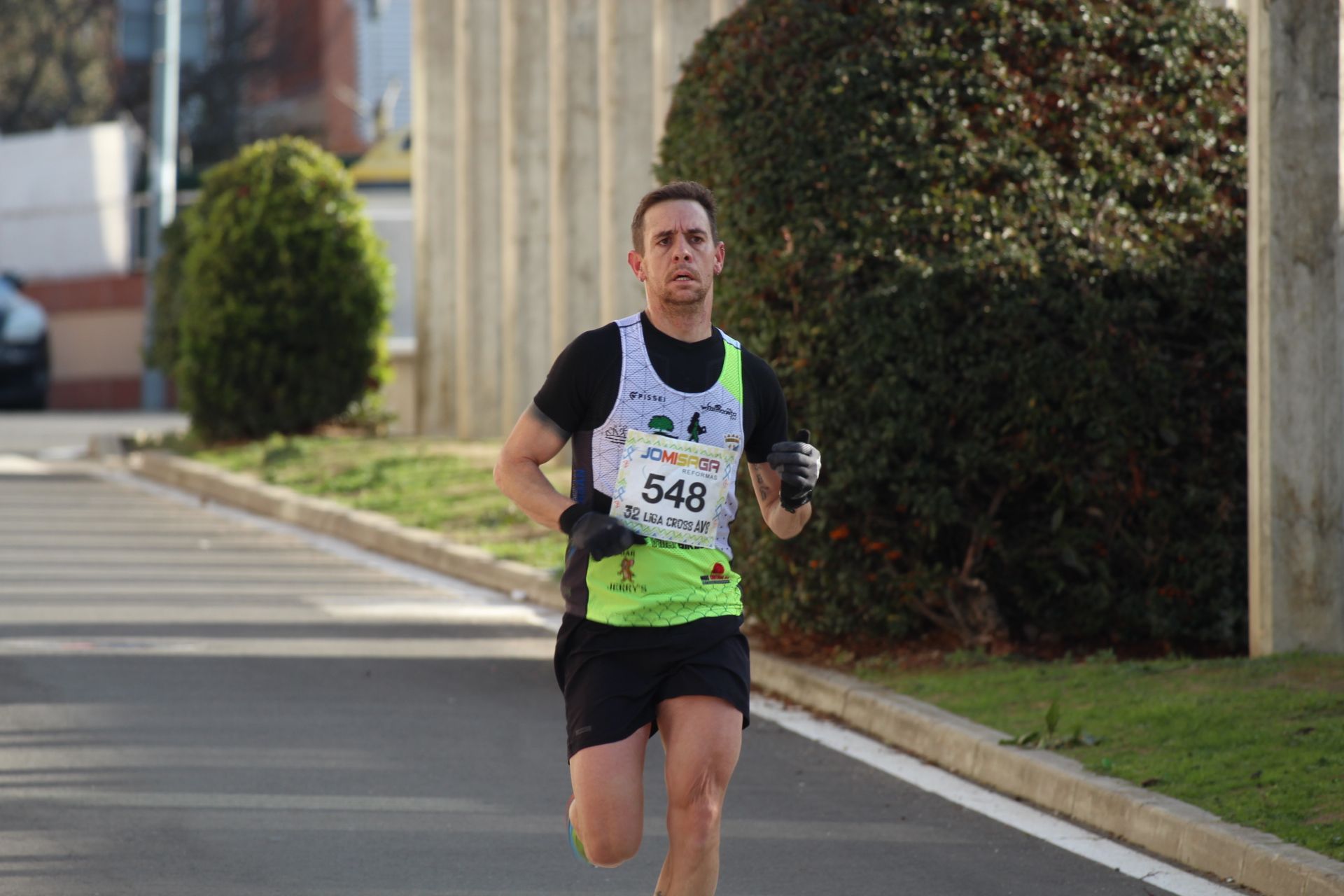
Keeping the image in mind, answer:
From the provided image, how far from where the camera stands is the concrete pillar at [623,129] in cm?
2109

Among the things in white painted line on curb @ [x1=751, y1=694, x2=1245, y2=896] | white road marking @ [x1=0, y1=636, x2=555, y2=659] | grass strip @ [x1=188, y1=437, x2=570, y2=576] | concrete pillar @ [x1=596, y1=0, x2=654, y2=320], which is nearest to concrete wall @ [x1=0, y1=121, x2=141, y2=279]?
grass strip @ [x1=188, y1=437, x2=570, y2=576]

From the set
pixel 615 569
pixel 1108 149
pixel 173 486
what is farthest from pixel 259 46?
pixel 615 569

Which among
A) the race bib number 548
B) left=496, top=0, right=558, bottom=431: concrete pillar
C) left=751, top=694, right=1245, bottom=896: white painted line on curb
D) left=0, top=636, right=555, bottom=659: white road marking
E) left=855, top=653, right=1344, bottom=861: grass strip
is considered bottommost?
left=751, top=694, right=1245, bottom=896: white painted line on curb

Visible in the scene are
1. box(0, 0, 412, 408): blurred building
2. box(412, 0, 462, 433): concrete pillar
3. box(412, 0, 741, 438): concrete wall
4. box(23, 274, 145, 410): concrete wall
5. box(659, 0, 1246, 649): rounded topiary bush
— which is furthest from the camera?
box(23, 274, 145, 410): concrete wall

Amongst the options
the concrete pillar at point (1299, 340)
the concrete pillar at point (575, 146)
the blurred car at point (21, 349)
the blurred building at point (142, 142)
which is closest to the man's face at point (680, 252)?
the concrete pillar at point (1299, 340)

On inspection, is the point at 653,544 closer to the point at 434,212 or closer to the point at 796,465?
the point at 796,465

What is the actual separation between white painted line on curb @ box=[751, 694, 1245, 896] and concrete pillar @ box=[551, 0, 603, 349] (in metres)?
12.9

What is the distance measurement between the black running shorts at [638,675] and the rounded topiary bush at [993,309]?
4744 millimetres

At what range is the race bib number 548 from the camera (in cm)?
527

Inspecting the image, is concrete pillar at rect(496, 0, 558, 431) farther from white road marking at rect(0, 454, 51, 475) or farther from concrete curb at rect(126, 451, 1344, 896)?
concrete curb at rect(126, 451, 1344, 896)

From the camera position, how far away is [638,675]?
5285mm

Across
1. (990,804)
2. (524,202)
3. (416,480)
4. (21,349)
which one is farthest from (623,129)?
(21,349)

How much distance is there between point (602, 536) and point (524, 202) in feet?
65.2

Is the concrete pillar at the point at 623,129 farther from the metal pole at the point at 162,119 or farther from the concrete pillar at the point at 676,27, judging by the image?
the metal pole at the point at 162,119
